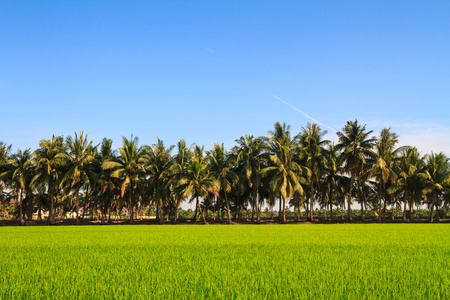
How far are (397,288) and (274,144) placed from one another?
3401 cm

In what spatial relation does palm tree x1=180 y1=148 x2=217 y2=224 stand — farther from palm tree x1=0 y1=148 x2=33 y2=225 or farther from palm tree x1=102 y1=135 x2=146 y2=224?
palm tree x1=0 y1=148 x2=33 y2=225

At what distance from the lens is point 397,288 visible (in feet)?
12.0

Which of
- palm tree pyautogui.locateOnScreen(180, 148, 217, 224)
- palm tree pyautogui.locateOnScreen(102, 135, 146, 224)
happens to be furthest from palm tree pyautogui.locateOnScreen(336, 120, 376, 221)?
palm tree pyautogui.locateOnScreen(102, 135, 146, 224)

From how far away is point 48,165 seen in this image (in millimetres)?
35062

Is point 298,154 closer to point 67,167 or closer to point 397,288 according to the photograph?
point 67,167

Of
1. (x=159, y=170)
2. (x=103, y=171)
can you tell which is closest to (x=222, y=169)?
(x=159, y=170)

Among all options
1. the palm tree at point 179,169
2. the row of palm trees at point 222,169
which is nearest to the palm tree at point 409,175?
the row of palm trees at point 222,169

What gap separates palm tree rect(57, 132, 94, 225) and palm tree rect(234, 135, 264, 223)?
51.6 ft

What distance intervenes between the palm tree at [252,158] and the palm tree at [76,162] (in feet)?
51.6

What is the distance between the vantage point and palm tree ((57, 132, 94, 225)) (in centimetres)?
3503

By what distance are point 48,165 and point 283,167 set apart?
23.7m

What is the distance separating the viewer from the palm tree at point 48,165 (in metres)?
35.7

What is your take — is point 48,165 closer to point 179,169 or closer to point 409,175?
point 179,169

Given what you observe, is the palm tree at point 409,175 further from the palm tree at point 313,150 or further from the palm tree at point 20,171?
the palm tree at point 20,171
